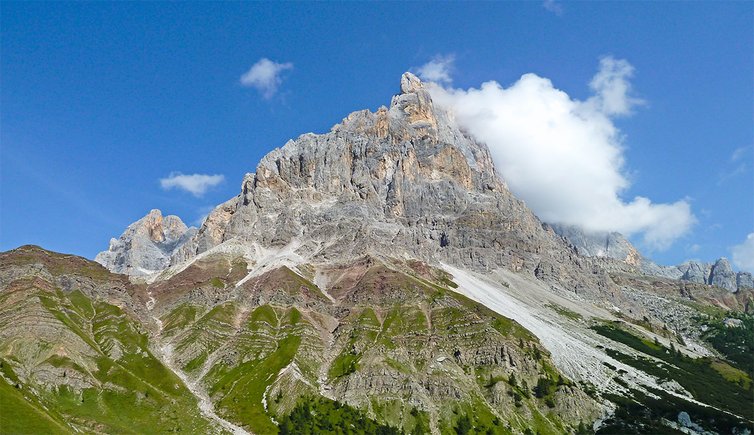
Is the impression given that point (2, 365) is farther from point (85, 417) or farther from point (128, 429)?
point (128, 429)

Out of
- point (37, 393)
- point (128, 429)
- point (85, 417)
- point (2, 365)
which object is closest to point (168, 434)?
point (128, 429)

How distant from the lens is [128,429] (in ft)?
635

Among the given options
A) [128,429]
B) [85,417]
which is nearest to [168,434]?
[128,429]

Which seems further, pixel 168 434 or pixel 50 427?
pixel 168 434

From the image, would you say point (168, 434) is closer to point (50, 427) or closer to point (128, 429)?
point (128, 429)

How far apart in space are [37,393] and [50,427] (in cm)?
5405

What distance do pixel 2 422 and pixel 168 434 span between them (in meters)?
63.3

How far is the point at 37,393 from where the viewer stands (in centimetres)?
19488

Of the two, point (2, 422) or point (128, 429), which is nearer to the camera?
point (2, 422)

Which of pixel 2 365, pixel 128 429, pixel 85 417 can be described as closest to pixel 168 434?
pixel 128 429

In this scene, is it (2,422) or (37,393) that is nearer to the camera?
(2,422)

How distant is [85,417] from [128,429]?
15454mm

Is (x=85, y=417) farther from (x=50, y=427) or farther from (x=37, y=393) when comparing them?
(x=50, y=427)

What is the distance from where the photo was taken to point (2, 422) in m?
142
